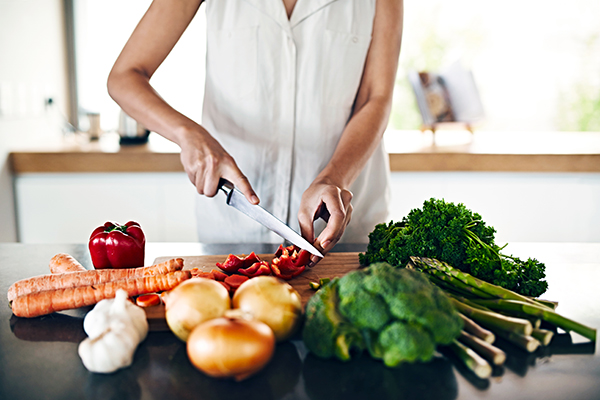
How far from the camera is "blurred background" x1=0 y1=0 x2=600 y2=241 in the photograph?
2109 millimetres

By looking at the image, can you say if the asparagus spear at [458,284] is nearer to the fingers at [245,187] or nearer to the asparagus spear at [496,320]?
the asparagus spear at [496,320]

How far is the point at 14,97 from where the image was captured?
2.09 meters

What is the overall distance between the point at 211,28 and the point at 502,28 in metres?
2.29

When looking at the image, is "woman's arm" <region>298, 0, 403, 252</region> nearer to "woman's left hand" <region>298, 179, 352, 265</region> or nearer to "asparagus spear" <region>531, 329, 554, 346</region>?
"woman's left hand" <region>298, 179, 352, 265</region>

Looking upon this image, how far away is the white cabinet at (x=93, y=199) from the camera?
209 centimetres

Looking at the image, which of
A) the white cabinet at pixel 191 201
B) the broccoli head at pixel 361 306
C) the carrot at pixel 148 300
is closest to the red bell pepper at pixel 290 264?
the carrot at pixel 148 300

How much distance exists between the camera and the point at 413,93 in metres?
2.76

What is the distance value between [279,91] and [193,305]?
0.86 meters

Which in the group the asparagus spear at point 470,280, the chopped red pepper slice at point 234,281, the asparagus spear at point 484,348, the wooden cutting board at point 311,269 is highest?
the asparagus spear at point 470,280

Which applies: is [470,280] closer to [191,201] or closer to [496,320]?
[496,320]

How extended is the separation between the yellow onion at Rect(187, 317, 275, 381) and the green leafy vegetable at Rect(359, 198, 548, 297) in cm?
47

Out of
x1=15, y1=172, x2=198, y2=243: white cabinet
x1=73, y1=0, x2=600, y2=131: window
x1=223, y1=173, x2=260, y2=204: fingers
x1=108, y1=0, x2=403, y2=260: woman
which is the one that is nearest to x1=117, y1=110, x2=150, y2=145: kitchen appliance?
x1=15, y1=172, x2=198, y2=243: white cabinet

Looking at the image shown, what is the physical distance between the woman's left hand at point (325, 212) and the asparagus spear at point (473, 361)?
0.39 m

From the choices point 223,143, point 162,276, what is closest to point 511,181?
point 223,143
